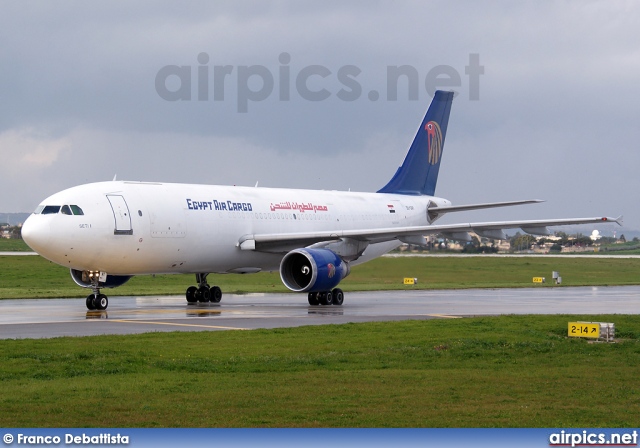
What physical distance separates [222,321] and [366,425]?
1451cm

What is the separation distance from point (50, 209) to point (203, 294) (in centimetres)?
814

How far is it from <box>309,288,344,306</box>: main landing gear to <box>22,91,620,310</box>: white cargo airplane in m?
0.03

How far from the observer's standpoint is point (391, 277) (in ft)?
148

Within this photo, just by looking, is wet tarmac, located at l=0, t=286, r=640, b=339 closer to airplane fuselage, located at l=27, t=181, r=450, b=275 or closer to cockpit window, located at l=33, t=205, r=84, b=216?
airplane fuselage, located at l=27, t=181, r=450, b=275

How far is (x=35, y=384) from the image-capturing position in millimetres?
13953

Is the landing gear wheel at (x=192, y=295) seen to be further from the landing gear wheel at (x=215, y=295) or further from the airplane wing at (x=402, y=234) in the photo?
the airplane wing at (x=402, y=234)

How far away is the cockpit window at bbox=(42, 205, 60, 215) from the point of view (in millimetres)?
28906

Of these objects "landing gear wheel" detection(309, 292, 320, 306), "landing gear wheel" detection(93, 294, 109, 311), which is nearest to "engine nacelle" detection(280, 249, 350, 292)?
"landing gear wheel" detection(309, 292, 320, 306)

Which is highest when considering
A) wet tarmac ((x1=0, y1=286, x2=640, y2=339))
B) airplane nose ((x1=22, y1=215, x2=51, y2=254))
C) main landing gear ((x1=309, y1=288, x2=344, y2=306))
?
airplane nose ((x1=22, y1=215, x2=51, y2=254))

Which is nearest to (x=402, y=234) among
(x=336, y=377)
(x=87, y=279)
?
(x=87, y=279)

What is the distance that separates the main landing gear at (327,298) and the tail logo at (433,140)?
1502cm

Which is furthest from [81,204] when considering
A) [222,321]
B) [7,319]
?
[222,321]

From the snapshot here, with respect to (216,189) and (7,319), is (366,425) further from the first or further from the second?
(216,189)

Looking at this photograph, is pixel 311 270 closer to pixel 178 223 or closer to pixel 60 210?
pixel 178 223
